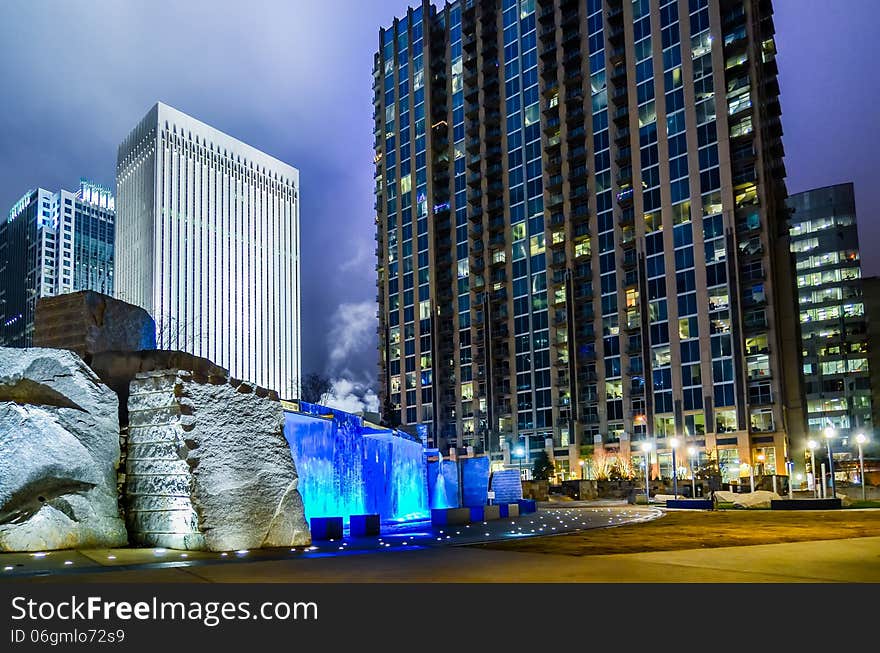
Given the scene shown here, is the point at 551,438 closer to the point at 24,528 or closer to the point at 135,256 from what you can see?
the point at 24,528

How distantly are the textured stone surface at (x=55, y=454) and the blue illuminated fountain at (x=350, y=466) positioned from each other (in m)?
6.76

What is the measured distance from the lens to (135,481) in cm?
1376

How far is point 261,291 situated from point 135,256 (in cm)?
2879

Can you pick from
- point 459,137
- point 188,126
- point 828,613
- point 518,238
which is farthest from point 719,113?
point 188,126

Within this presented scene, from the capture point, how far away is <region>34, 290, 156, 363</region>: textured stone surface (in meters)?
16.3

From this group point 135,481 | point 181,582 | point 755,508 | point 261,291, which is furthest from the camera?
point 261,291

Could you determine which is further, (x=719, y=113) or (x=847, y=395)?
(x=847, y=395)

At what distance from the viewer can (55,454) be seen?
12.6m

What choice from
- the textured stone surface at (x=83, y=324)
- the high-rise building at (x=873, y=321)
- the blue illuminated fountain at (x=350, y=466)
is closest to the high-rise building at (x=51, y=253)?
the high-rise building at (x=873, y=321)

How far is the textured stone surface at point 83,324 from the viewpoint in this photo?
16266mm

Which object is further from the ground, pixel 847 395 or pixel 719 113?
pixel 719 113

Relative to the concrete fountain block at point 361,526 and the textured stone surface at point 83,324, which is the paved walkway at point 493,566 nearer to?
the concrete fountain block at point 361,526

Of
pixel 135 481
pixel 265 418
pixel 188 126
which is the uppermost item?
pixel 188 126

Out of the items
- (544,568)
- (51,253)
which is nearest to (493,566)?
(544,568)
